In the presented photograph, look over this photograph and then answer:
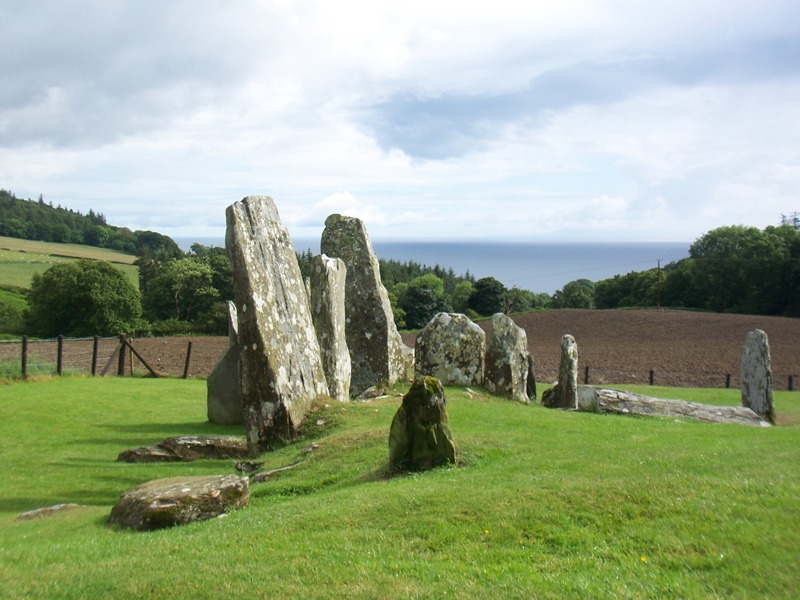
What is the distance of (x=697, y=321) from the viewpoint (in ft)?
187

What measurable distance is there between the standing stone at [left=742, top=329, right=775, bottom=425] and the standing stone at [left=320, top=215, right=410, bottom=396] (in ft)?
34.0

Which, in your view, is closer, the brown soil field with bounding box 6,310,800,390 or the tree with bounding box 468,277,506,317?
the brown soil field with bounding box 6,310,800,390

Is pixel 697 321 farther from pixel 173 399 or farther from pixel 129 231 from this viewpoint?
pixel 129 231

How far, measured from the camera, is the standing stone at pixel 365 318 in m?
21.1

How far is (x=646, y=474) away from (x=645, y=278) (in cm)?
8111

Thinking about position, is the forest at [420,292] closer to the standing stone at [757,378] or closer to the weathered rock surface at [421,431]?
the standing stone at [757,378]

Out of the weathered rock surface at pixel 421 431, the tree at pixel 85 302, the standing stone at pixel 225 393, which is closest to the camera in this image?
the weathered rock surface at pixel 421 431

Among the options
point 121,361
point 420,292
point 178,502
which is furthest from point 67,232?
point 178,502

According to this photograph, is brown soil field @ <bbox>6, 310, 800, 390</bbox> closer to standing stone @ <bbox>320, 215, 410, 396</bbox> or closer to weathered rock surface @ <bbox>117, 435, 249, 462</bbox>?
standing stone @ <bbox>320, 215, 410, 396</bbox>

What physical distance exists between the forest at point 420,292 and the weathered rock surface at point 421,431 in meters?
48.4

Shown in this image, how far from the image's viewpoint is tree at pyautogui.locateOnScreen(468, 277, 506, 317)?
85688 mm

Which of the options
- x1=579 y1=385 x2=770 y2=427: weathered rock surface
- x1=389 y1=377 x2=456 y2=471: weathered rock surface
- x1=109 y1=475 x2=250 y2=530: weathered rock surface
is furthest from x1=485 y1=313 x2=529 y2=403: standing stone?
x1=109 y1=475 x2=250 y2=530: weathered rock surface

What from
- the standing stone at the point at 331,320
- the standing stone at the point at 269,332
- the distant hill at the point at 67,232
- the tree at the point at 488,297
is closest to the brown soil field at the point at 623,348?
the standing stone at the point at 331,320

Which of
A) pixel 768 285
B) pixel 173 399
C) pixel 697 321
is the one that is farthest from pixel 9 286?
pixel 768 285
